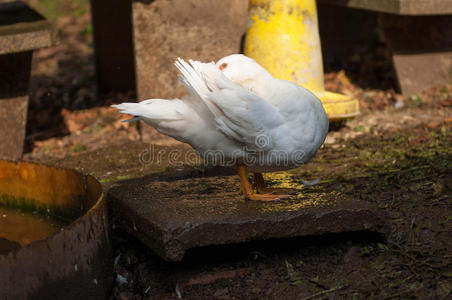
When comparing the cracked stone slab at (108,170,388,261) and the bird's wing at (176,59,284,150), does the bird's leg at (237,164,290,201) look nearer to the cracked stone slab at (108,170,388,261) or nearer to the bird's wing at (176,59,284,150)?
the cracked stone slab at (108,170,388,261)

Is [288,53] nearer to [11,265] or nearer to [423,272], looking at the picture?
[423,272]

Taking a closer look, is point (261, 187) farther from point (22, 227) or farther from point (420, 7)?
point (420, 7)

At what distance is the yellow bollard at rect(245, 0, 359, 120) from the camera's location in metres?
5.01

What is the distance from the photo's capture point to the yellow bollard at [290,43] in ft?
16.4

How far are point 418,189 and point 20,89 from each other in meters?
3.55

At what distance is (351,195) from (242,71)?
1073 mm

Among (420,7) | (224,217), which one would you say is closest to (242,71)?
(224,217)

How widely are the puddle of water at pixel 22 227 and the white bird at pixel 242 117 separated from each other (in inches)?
34.9

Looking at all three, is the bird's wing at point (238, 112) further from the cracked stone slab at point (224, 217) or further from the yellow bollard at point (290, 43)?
the yellow bollard at point (290, 43)

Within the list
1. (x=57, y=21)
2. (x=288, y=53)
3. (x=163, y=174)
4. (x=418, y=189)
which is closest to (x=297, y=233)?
(x=418, y=189)

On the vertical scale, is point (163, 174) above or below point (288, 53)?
below

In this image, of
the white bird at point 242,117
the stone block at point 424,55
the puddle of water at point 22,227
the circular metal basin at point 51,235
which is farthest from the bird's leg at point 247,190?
the stone block at point 424,55

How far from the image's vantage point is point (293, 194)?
336cm

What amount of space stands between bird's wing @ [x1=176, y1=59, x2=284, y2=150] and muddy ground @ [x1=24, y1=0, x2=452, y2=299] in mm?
588
